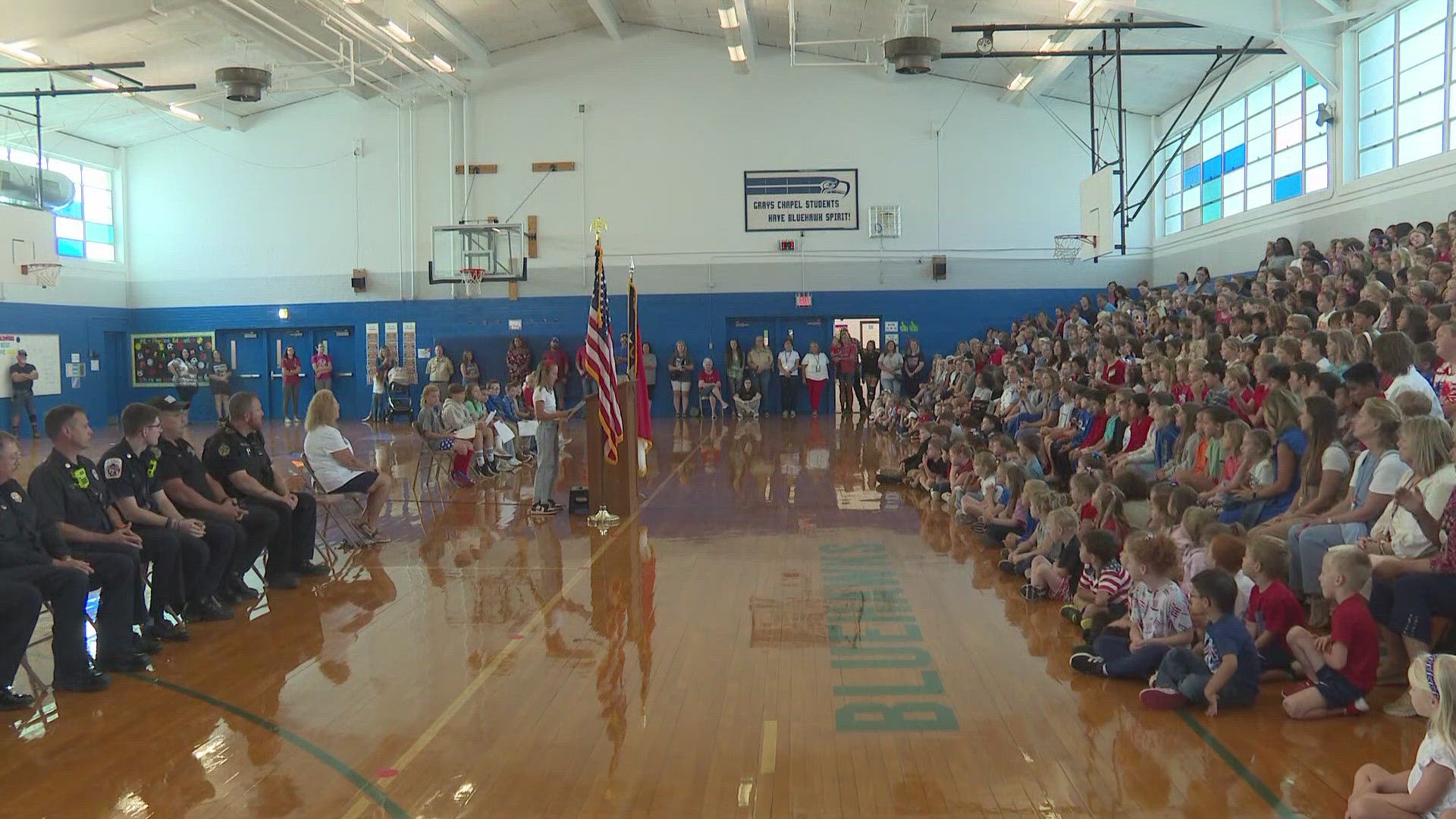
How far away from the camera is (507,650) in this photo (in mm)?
5379

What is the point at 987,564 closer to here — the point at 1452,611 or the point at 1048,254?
the point at 1452,611

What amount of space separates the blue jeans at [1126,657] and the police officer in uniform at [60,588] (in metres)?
4.64

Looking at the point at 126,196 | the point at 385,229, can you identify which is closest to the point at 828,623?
the point at 385,229

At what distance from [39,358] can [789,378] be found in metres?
14.4

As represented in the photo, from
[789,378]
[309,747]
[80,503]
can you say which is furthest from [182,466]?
[789,378]

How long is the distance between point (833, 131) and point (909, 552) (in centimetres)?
1496

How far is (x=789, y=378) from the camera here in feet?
69.0

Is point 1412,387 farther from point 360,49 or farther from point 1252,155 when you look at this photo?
point 360,49

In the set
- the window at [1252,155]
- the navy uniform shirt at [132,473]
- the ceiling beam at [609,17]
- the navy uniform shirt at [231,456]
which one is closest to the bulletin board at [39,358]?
the ceiling beam at [609,17]

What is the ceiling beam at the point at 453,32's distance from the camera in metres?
17.4

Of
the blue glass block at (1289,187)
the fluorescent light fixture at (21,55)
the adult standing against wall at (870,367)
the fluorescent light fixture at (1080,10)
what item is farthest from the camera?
the adult standing against wall at (870,367)

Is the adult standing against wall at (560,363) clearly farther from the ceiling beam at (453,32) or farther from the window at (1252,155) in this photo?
the window at (1252,155)

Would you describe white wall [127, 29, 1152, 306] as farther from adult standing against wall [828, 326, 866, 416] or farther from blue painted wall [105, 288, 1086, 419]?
adult standing against wall [828, 326, 866, 416]

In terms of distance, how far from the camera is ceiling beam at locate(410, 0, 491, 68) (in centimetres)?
1736
